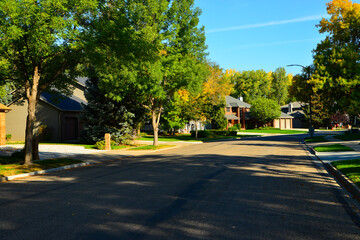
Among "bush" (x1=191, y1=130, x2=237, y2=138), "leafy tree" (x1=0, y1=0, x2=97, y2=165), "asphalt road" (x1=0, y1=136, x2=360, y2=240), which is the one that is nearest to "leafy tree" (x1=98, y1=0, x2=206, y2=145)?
"leafy tree" (x1=0, y1=0, x2=97, y2=165)

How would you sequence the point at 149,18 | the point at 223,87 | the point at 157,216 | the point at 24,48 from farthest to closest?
the point at 223,87, the point at 149,18, the point at 24,48, the point at 157,216

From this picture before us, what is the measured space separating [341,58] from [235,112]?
47.2 metres

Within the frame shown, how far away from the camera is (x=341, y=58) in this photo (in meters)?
24.2

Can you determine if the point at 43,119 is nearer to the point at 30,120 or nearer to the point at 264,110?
the point at 30,120

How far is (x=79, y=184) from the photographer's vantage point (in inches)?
379

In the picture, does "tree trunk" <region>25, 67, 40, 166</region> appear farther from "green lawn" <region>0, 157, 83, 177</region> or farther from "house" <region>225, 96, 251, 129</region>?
"house" <region>225, 96, 251, 129</region>

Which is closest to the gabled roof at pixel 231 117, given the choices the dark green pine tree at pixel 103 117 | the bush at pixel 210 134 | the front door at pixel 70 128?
the bush at pixel 210 134

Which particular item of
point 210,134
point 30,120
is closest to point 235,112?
point 210,134

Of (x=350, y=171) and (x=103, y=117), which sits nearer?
(x=350, y=171)

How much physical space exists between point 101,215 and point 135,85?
1817 centimetres

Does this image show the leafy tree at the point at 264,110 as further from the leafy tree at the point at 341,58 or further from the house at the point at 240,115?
the leafy tree at the point at 341,58

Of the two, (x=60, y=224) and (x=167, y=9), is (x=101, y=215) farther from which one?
(x=167, y=9)

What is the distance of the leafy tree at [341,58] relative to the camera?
2345cm

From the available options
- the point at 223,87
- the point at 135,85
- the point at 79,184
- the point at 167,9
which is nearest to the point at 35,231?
the point at 79,184
